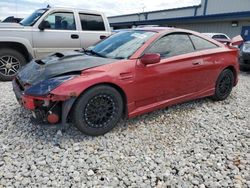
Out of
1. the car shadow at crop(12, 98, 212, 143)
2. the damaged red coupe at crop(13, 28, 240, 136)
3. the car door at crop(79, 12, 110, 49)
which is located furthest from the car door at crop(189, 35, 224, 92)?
the car door at crop(79, 12, 110, 49)

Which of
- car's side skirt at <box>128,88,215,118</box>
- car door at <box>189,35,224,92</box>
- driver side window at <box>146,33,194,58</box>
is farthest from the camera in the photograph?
car door at <box>189,35,224,92</box>

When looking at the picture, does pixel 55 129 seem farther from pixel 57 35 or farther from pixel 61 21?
pixel 61 21

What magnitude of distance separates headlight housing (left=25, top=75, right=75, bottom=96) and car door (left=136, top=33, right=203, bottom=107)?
1.07 m

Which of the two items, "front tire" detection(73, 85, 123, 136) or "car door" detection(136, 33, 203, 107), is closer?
"front tire" detection(73, 85, 123, 136)

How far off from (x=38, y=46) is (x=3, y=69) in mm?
1026

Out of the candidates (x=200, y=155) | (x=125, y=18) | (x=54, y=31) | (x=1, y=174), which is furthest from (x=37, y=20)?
(x=125, y=18)

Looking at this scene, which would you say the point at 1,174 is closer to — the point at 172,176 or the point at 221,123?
the point at 172,176

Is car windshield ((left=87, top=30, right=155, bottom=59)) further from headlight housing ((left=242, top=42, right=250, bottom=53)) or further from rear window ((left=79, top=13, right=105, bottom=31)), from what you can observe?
headlight housing ((left=242, top=42, right=250, bottom=53))

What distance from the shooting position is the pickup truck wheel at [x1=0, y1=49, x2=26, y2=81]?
6242 mm

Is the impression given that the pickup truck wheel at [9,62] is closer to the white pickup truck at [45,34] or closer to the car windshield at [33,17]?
the white pickup truck at [45,34]

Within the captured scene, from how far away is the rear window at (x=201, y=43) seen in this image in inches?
179

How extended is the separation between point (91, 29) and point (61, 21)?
879mm

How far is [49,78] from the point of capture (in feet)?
10.5

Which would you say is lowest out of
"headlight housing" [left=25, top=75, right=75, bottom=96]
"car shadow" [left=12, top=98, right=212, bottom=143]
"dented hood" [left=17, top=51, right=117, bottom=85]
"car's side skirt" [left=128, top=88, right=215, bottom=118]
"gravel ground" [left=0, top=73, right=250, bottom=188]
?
"gravel ground" [left=0, top=73, right=250, bottom=188]
